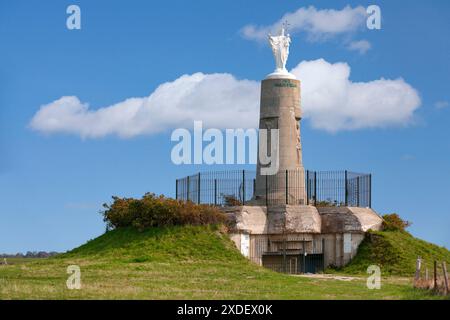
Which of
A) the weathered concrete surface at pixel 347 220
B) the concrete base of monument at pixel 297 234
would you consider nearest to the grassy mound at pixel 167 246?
the concrete base of monument at pixel 297 234

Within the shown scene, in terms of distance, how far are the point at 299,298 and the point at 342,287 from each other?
15.6ft

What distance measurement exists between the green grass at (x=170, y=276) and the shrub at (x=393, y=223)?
585 centimetres

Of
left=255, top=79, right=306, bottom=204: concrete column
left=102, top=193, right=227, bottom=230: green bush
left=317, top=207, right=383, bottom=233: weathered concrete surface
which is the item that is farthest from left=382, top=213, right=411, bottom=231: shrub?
left=102, top=193, right=227, bottom=230: green bush

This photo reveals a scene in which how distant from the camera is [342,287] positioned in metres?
26.9

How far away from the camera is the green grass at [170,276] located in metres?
23.1

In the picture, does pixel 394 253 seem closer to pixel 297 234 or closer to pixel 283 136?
pixel 297 234

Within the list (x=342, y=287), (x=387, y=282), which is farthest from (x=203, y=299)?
(x=387, y=282)

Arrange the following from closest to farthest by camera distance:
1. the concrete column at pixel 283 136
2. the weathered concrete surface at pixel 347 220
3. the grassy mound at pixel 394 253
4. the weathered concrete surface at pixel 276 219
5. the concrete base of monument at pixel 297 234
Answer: the grassy mound at pixel 394 253, the weathered concrete surface at pixel 276 219, the concrete base of monument at pixel 297 234, the weathered concrete surface at pixel 347 220, the concrete column at pixel 283 136

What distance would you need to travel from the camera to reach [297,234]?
121 feet

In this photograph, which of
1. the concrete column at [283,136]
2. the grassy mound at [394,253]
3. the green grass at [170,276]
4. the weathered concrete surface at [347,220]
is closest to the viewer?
the green grass at [170,276]

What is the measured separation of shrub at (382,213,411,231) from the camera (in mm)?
38344

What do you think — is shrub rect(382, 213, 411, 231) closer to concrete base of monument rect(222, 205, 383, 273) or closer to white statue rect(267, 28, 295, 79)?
concrete base of monument rect(222, 205, 383, 273)

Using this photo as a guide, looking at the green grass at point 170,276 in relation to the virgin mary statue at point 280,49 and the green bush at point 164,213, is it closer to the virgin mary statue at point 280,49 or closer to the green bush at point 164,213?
the green bush at point 164,213

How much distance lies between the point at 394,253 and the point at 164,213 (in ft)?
34.0
